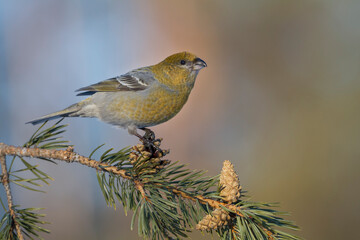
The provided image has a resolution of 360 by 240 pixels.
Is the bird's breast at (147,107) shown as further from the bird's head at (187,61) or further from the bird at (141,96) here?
the bird's head at (187,61)

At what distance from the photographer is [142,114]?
1892 millimetres

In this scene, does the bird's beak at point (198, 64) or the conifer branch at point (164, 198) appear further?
the bird's beak at point (198, 64)

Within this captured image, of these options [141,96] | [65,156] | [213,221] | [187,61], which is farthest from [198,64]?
[213,221]

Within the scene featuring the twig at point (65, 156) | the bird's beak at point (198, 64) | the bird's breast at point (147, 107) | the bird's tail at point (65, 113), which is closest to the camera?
the twig at point (65, 156)

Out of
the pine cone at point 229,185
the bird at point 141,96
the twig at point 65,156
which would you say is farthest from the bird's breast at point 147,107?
the pine cone at point 229,185

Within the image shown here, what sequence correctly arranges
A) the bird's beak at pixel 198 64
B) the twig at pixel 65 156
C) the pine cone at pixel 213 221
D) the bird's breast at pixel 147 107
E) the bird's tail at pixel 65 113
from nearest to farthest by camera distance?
the pine cone at pixel 213 221, the twig at pixel 65 156, the bird's tail at pixel 65 113, the bird's breast at pixel 147 107, the bird's beak at pixel 198 64

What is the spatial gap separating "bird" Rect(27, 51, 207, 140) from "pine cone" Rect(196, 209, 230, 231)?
91 cm

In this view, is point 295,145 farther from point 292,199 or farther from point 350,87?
point 350,87

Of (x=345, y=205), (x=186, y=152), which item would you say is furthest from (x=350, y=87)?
(x=186, y=152)

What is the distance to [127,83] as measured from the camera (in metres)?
2.16

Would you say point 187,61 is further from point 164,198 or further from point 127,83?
point 164,198

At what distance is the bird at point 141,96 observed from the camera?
6.25 feet

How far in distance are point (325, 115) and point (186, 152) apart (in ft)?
5.72

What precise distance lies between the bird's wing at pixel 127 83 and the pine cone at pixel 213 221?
4.04 ft
